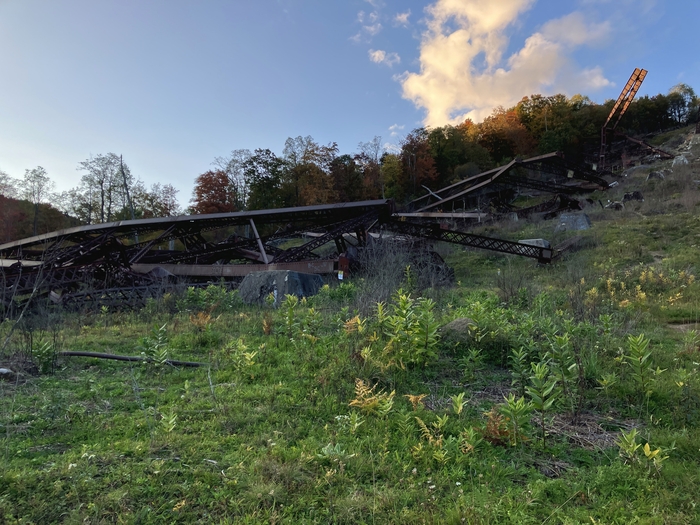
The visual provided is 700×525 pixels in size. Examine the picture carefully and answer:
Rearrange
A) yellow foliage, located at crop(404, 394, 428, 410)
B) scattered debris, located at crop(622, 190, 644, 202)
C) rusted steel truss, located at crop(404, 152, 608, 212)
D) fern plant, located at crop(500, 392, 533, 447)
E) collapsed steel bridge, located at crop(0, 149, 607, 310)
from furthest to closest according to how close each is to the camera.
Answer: rusted steel truss, located at crop(404, 152, 608, 212) < scattered debris, located at crop(622, 190, 644, 202) < collapsed steel bridge, located at crop(0, 149, 607, 310) < yellow foliage, located at crop(404, 394, 428, 410) < fern plant, located at crop(500, 392, 533, 447)

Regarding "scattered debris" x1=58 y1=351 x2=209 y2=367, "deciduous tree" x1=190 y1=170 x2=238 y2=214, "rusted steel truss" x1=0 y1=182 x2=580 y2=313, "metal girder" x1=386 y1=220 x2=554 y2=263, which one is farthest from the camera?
"deciduous tree" x1=190 y1=170 x2=238 y2=214

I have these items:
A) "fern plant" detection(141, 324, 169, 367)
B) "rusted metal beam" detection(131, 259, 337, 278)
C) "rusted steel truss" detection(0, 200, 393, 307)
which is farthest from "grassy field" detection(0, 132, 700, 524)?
"rusted metal beam" detection(131, 259, 337, 278)

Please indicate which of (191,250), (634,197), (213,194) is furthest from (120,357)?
(213,194)

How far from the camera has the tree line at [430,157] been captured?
37.4 meters

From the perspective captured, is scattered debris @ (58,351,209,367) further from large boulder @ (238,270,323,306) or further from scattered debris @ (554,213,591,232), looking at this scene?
scattered debris @ (554,213,591,232)

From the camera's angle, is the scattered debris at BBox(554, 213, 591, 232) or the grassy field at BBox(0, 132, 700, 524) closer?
the grassy field at BBox(0, 132, 700, 524)

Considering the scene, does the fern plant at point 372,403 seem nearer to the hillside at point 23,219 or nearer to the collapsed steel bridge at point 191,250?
the collapsed steel bridge at point 191,250

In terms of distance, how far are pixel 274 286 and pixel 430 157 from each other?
3596 centimetres

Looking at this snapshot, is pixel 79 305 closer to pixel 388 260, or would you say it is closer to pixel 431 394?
pixel 388 260

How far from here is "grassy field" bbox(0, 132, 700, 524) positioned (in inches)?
93.5

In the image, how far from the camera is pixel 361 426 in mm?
3334

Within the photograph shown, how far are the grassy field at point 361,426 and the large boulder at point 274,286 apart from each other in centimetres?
352

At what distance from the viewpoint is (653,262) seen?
40.1ft

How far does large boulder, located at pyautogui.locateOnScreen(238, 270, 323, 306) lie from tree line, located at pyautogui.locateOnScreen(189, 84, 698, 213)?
23.6m
